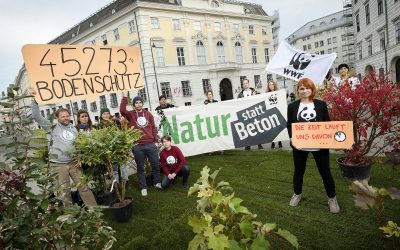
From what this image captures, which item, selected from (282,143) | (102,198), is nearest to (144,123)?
(102,198)

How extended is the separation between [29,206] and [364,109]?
4689 millimetres

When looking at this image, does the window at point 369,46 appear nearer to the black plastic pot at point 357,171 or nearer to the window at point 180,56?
the window at point 180,56

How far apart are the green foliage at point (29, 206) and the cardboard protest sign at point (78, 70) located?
2863 mm

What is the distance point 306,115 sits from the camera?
11.9 ft

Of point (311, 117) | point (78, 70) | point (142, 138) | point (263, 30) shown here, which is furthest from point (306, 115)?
point (263, 30)

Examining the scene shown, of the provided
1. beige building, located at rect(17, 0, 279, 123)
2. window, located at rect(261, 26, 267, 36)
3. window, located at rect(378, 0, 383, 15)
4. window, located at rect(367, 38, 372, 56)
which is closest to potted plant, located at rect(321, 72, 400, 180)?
window, located at rect(378, 0, 383, 15)

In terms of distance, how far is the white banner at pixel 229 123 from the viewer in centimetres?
758

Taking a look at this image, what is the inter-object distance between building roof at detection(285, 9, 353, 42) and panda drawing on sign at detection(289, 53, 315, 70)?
278ft

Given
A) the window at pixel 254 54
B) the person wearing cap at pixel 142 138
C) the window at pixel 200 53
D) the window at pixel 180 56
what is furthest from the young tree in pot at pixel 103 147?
the window at pixel 254 54

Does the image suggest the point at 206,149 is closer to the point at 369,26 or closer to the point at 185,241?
the point at 185,241

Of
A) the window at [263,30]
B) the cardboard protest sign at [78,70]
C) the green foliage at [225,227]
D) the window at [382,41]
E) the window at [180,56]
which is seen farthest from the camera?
the window at [263,30]

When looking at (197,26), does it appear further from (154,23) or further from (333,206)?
(333,206)

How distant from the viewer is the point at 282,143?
8.34 meters

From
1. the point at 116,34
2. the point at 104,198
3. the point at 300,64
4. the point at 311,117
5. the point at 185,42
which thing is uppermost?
the point at 116,34
